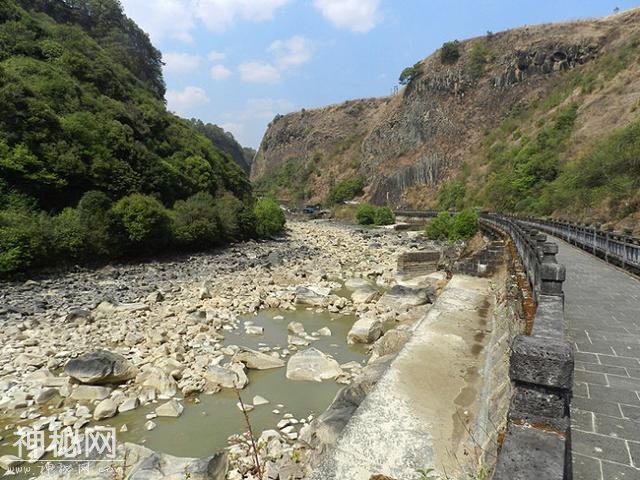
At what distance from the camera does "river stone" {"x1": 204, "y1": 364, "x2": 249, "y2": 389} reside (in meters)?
7.52

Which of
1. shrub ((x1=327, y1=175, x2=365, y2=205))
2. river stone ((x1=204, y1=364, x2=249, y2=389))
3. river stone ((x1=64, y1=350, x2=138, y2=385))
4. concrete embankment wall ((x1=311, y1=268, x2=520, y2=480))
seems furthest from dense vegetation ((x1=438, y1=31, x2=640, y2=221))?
river stone ((x1=64, y1=350, x2=138, y2=385))

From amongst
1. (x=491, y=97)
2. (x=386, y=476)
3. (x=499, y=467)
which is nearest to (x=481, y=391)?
(x=386, y=476)

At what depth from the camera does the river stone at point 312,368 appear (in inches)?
311

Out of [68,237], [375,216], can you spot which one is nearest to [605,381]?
[68,237]

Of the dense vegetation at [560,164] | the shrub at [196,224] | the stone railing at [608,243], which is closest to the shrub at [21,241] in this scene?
the shrub at [196,224]

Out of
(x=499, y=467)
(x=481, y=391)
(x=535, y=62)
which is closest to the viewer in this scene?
(x=499, y=467)

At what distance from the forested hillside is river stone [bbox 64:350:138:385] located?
1149 cm

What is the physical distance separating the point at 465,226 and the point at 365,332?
19.3 metres

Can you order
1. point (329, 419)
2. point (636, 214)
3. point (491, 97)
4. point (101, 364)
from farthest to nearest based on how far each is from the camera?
1. point (491, 97)
2. point (636, 214)
3. point (101, 364)
4. point (329, 419)

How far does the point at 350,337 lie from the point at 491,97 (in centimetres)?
5959

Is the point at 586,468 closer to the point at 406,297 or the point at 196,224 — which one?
the point at 406,297

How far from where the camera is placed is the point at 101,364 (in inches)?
292

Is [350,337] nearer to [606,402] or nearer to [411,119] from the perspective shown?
[606,402]

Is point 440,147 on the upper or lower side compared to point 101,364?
upper
